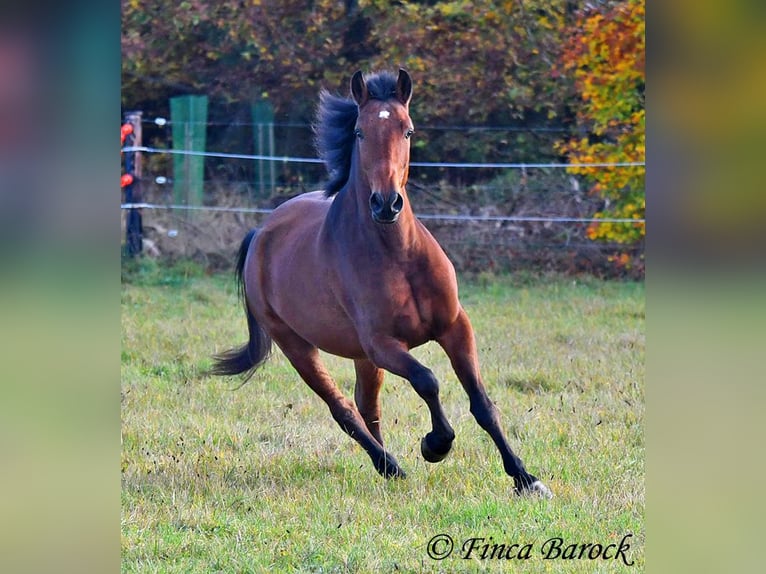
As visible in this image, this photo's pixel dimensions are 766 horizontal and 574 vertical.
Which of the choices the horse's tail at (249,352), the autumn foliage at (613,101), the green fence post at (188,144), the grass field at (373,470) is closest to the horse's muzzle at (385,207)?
the grass field at (373,470)

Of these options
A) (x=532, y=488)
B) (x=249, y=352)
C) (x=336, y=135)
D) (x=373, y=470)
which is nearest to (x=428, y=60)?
(x=249, y=352)

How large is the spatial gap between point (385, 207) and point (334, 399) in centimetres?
147

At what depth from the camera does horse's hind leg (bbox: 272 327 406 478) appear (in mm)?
4379

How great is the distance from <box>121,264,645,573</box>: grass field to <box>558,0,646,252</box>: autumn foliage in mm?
2664

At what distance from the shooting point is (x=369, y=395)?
4785 mm

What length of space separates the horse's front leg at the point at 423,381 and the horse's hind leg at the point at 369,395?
2.59ft

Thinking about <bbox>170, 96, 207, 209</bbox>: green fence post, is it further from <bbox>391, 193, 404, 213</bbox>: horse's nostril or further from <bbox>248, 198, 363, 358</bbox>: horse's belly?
<bbox>391, 193, 404, 213</bbox>: horse's nostril

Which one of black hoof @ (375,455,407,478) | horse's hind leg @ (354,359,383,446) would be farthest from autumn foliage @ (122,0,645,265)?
black hoof @ (375,455,407,478)
